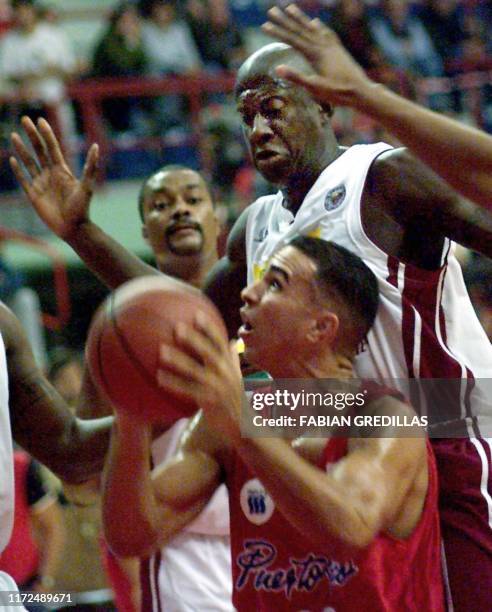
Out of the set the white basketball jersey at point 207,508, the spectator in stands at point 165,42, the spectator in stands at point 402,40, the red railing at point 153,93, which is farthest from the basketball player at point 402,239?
the spectator in stands at point 402,40

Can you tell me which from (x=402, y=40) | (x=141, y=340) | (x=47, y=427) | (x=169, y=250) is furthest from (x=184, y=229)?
(x=402, y=40)

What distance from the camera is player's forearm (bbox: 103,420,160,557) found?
2.91m

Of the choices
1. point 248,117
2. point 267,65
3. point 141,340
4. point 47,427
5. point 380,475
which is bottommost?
point 380,475

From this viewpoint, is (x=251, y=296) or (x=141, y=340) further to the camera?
(x=251, y=296)

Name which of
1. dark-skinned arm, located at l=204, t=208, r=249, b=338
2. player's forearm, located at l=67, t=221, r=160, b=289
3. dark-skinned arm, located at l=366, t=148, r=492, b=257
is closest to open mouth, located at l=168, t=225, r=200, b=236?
dark-skinned arm, located at l=204, t=208, r=249, b=338

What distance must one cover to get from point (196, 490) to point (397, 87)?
8.21 meters

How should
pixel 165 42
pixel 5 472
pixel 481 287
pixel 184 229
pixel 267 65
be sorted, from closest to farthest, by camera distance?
1. pixel 5 472
2. pixel 267 65
3. pixel 184 229
4. pixel 481 287
5. pixel 165 42

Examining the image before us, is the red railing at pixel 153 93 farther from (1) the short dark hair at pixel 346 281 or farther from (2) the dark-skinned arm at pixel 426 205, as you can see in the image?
(1) the short dark hair at pixel 346 281

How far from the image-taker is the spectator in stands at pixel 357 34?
11.9m

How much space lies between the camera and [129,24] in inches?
440

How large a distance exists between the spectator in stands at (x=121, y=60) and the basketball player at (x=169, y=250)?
5.64 m

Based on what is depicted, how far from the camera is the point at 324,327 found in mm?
3154

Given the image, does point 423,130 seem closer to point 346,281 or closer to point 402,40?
point 346,281

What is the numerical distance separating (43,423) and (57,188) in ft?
2.89
